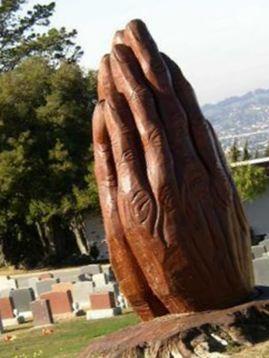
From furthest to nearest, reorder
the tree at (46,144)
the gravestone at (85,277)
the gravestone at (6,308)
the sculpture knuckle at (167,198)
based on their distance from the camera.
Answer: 1. the tree at (46,144)
2. the gravestone at (85,277)
3. the gravestone at (6,308)
4. the sculpture knuckle at (167,198)

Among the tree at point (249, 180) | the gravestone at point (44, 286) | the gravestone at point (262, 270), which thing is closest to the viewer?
the gravestone at point (262, 270)

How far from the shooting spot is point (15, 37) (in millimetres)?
49594

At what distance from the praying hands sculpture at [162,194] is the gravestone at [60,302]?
13.4 m

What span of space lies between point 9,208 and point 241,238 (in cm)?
3271

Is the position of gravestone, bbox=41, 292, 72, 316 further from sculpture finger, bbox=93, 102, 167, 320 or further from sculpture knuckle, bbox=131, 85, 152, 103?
sculpture knuckle, bbox=131, 85, 152, 103

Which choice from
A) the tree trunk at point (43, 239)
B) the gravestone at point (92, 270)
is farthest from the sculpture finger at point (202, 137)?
the tree trunk at point (43, 239)

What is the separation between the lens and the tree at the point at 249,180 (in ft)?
121

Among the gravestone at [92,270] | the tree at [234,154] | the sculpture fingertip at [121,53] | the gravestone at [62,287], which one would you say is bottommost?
the gravestone at [92,270]

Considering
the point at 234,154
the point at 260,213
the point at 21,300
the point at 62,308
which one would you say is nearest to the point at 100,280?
the point at 21,300

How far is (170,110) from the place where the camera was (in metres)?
8.36

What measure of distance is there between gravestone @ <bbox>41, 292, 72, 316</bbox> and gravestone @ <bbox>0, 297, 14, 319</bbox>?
148 cm

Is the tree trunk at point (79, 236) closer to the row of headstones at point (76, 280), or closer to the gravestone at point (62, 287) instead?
the row of headstones at point (76, 280)

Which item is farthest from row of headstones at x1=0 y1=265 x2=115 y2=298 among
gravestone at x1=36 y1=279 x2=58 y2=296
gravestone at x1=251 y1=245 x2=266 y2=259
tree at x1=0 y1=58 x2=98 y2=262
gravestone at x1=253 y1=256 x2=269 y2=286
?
tree at x1=0 y1=58 x2=98 y2=262

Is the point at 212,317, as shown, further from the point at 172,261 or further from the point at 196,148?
the point at 196,148
